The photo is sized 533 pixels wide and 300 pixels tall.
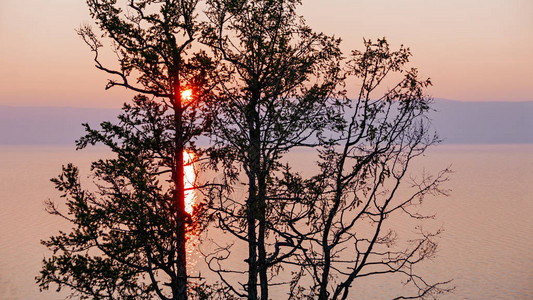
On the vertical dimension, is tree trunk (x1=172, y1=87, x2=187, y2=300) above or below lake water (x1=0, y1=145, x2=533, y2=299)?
below

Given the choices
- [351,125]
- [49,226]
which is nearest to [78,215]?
[351,125]

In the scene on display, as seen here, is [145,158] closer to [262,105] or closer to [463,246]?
[262,105]

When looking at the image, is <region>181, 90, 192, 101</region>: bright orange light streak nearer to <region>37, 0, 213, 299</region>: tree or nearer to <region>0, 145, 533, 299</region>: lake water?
<region>37, 0, 213, 299</region>: tree

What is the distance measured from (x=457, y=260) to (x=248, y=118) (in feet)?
244

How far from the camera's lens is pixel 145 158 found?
2259 cm

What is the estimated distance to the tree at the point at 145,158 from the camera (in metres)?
21.6

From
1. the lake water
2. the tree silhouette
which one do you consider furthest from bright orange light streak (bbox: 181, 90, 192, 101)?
the lake water

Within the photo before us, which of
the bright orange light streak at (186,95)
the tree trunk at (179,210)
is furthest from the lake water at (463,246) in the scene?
the bright orange light streak at (186,95)

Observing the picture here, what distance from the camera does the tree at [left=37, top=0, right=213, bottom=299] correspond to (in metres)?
21.6

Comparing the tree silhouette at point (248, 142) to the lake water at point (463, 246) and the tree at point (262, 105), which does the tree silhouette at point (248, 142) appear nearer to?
the tree at point (262, 105)

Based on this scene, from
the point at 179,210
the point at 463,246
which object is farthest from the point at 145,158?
the point at 463,246

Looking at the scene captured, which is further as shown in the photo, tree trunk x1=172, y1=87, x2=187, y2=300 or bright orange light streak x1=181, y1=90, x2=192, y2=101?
bright orange light streak x1=181, y1=90, x2=192, y2=101

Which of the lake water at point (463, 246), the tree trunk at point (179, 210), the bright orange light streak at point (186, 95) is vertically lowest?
the tree trunk at point (179, 210)

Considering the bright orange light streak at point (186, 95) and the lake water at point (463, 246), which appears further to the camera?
the lake water at point (463, 246)
